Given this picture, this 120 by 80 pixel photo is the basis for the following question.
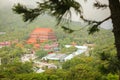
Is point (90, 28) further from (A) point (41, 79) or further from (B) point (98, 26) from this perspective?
(A) point (41, 79)

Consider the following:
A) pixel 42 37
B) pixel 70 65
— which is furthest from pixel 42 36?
pixel 70 65

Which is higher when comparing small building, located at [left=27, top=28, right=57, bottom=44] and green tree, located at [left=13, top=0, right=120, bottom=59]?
green tree, located at [left=13, top=0, right=120, bottom=59]

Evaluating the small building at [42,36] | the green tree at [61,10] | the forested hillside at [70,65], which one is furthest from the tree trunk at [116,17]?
the small building at [42,36]

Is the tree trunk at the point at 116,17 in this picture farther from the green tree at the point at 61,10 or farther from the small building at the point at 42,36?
the small building at the point at 42,36

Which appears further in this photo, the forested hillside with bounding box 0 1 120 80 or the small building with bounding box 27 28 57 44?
the small building with bounding box 27 28 57 44

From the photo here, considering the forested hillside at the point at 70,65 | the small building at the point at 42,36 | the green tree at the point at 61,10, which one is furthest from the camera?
the small building at the point at 42,36

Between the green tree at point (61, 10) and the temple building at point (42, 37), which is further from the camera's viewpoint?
the temple building at point (42, 37)

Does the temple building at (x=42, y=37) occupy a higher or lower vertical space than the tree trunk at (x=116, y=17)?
lower

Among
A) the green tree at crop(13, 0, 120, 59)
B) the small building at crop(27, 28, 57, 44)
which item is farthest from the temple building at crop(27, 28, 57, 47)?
the green tree at crop(13, 0, 120, 59)

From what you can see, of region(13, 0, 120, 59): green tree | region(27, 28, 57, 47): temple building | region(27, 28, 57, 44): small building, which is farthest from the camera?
region(27, 28, 57, 44): small building

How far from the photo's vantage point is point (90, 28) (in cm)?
309

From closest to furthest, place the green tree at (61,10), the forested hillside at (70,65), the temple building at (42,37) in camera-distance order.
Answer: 1. the green tree at (61,10)
2. the forested hillside at (70,65)
3. the temple building at (42,37)

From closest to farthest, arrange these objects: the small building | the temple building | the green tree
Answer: the green tree → the temple building → the small building

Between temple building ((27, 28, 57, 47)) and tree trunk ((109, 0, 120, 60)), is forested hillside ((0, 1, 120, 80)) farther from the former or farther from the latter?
temple building ((27, 28, 57, 47))
